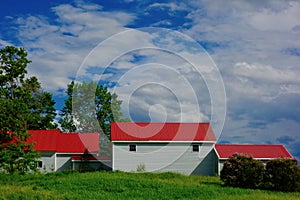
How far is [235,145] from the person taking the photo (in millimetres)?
32344

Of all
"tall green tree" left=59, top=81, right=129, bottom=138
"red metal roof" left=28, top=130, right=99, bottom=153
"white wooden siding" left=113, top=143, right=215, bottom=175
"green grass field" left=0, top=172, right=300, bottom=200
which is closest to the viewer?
"green grass field" left=0, top=172, right=300, bottom=200

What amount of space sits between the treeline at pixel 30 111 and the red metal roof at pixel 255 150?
44.4 ft

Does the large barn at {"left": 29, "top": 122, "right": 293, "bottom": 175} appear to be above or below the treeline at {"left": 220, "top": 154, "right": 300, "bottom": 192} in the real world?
above

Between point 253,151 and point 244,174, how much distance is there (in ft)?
33.0

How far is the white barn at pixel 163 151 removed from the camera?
3019 centimetres

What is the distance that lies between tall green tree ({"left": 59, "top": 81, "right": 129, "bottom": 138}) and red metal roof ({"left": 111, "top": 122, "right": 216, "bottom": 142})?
9.78 m

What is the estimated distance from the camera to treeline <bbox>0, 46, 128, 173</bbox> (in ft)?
94.7

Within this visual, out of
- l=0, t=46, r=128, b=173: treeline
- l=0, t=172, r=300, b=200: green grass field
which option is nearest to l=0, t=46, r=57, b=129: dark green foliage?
l=0, t=46, r=128, b=173: treeline

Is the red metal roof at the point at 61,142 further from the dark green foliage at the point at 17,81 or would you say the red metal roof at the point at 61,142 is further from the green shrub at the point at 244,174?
the green shrub at the point at 244,174

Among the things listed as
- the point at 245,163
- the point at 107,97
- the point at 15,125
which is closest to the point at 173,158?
the point at 245,163

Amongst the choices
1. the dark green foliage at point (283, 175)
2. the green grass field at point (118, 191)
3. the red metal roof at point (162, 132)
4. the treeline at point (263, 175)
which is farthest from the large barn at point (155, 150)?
the green grass field at point (118, 191)

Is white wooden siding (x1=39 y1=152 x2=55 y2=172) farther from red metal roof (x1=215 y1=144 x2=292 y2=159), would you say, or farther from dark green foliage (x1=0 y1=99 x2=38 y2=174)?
red metal roof (x1=215 y1=144 x2=292 y2=159)

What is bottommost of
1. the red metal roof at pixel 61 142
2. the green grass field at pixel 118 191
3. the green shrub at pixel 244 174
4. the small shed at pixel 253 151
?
the green grass field at pixel 118 191

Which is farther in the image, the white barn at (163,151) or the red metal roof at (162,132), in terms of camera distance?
the red metal roof at (162,132)
